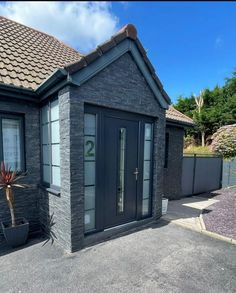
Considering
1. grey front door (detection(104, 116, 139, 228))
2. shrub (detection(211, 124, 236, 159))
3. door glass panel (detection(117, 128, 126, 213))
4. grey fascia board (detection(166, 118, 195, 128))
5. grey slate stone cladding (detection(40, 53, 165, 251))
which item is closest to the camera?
grey slate stone cladding (detection(40, 53, 165, 251))

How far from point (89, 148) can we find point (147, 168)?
1930 mm

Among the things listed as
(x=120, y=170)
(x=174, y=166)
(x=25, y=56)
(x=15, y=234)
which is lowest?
(x=15, y=234)

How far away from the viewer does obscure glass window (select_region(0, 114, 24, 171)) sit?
4293 millimetres

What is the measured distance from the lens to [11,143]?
4.41 metres

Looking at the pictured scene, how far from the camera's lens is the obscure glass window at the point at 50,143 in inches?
161

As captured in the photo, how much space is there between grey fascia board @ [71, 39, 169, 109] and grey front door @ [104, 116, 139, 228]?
0.99m

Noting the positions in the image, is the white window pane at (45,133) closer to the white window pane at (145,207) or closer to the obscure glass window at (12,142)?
the obscure glass window at (12,142)

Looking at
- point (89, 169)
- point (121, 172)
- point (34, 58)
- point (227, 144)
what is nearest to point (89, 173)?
point (89, 169)

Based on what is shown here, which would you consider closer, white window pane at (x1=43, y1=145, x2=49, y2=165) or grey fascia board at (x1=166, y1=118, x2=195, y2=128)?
white window pane at (x1=43, y1=145, x2=49, y2=165)

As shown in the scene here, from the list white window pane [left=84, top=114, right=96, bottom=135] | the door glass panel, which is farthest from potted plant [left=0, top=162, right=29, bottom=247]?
the door glass panel

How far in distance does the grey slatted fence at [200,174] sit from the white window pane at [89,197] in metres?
5.50

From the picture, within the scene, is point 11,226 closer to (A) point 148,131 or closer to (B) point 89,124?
(B) point 89,124

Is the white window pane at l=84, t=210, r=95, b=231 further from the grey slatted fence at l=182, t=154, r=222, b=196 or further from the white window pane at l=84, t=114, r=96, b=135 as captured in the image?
the grey slatted fence at l=182, t=154, r=222, b=196

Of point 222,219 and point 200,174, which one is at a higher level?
point 200,174
